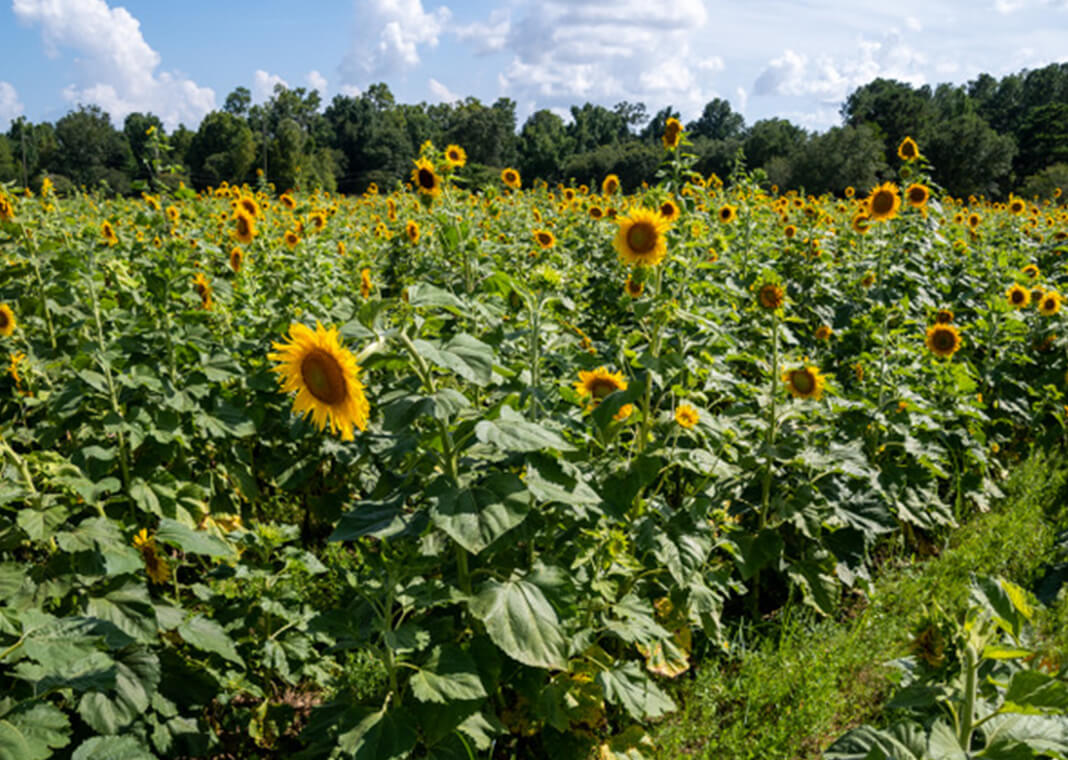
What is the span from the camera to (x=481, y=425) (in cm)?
173

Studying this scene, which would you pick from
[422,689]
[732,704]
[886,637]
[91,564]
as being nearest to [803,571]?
[886,637]

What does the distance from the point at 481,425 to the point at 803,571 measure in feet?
6.63

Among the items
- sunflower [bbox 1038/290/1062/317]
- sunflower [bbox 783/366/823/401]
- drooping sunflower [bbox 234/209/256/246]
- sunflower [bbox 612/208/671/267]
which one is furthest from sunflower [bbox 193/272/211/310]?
sunflower [bbox 1038/290/1062/317]

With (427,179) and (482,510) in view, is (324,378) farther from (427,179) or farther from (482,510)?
(427,179)

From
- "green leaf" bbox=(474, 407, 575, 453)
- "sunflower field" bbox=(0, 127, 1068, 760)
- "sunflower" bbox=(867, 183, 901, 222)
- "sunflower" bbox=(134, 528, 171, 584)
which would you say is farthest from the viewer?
"sunflower" bbox=(867, 183, 901, 222)

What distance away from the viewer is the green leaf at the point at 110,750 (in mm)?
1486

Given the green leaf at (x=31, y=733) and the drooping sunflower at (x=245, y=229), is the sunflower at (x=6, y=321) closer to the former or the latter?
the drooping sunflower at (x=245, y=229)

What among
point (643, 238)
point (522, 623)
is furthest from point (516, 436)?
point (643, 238)

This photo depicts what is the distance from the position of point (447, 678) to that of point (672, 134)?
12.3 feet

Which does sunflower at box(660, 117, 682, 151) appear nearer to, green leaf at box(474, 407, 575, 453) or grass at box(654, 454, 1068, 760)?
grass at box(654, 454, 1068, 760)

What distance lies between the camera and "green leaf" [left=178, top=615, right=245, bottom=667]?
203cm

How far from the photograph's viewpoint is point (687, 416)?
2.66 m

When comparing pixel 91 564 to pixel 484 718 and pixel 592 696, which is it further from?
pixel 592 696

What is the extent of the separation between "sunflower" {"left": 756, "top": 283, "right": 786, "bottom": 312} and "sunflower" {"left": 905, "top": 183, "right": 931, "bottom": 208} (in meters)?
3.63
